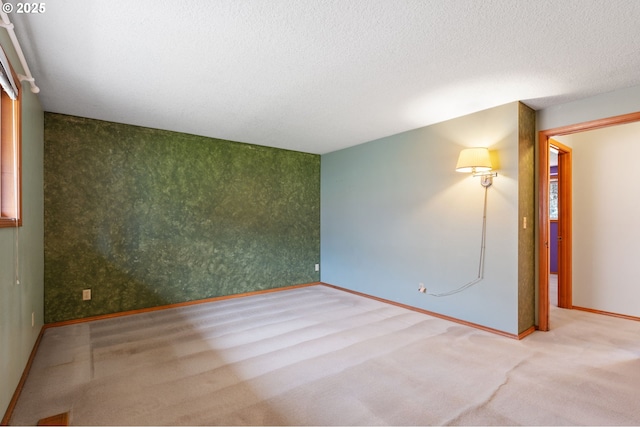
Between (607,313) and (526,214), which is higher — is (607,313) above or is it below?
below

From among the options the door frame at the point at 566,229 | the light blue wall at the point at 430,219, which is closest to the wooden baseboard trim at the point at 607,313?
the door frame at the point at 566,229

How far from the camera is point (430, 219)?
3.77 metres

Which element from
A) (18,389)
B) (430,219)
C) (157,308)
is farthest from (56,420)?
(430,219)

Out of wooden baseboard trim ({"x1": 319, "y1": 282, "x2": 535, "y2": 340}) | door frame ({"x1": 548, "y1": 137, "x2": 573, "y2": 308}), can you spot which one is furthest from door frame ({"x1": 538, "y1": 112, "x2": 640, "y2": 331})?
door frame ({"x1": 548, "y1": 137, "x2": 573, "y2": 308})

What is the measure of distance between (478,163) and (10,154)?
3.74 m

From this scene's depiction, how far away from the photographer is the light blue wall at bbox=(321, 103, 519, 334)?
3098mm

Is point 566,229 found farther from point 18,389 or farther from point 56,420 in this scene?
point 18,389

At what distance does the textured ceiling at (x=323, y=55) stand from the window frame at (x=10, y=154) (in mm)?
405

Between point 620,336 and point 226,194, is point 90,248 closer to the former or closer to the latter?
point 226,194

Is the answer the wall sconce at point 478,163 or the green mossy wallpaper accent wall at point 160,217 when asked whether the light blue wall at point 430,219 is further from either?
the green mossy wallpaper accent wall at point 160,217

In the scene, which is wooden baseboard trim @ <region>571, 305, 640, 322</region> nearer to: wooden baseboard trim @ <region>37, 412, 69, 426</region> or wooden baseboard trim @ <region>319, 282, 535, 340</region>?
wooden baseboard trim @ <region>319, 282, 535, 340</region>

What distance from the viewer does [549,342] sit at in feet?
9.49

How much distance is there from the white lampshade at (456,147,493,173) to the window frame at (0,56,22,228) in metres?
3.61

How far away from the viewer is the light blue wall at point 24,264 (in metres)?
1.76
